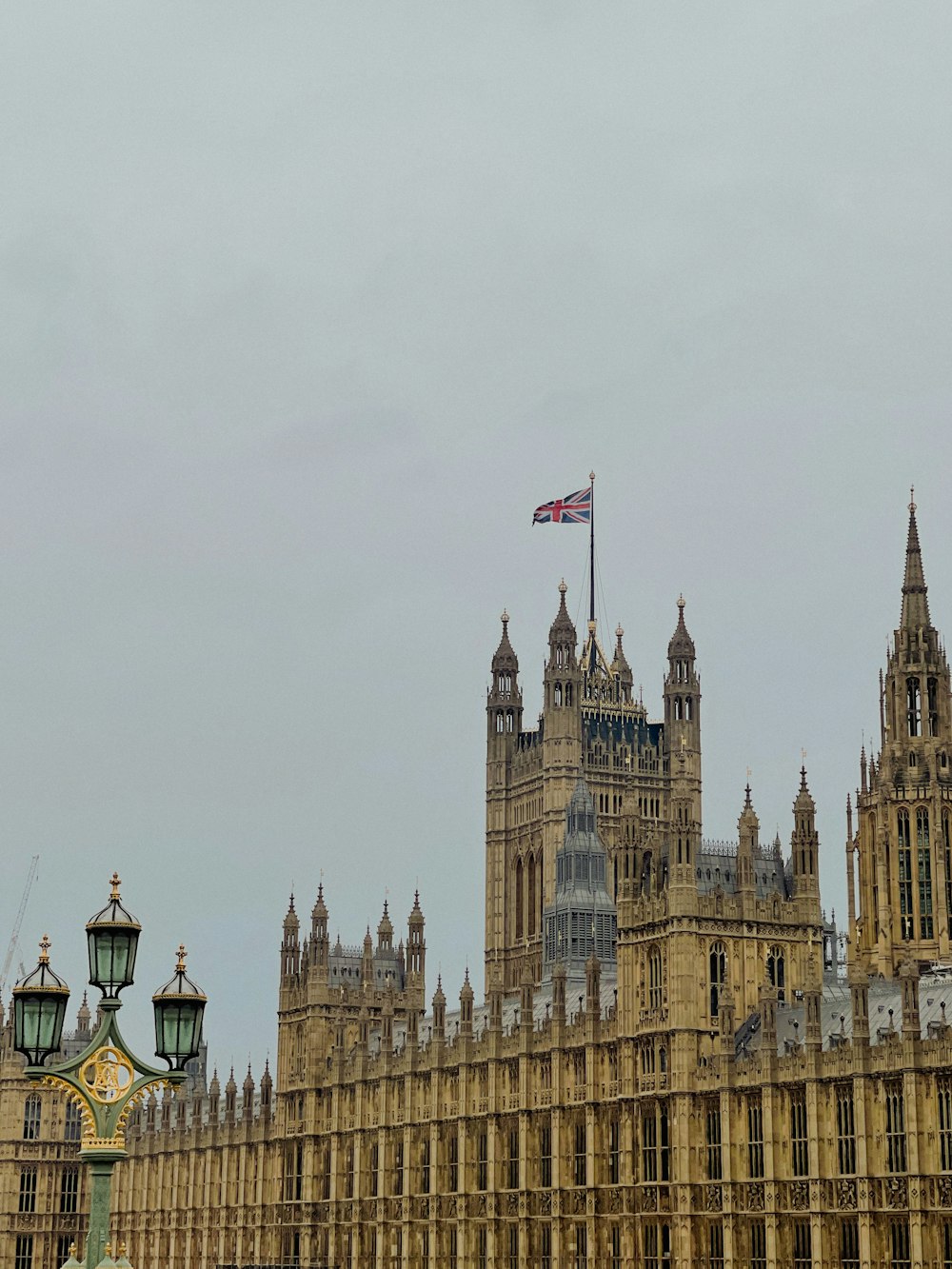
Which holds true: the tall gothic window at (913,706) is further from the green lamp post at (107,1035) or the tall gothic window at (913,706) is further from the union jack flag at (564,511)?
the green lamp post at (107,1035)

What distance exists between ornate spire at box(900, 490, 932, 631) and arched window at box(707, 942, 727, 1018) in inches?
1391

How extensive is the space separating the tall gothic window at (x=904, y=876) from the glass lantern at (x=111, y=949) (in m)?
97.2

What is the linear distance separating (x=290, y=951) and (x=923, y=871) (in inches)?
2169

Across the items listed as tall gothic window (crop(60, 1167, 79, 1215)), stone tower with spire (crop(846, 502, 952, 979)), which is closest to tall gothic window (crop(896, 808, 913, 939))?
stone tower with spire (crop(846, 502, 952, 979))

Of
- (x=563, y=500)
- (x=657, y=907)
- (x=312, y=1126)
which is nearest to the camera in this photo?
(x=657, y=907)

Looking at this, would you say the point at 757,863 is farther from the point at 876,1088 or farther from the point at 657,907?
the point at 876,1088

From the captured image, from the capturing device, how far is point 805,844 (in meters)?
117

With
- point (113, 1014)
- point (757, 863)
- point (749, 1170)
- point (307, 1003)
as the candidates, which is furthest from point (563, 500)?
point (113, 1014)

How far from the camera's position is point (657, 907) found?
11544 cm

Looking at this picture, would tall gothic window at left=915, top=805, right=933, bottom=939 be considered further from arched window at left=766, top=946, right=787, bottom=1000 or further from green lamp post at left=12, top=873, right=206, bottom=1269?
green lamp post at left=12, top=873, right=206, bottom=1269

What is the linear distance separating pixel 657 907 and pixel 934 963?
18.7 metres

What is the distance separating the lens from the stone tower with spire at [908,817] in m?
135

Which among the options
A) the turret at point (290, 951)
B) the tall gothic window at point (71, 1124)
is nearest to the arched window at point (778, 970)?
the turret at point (290, 951)

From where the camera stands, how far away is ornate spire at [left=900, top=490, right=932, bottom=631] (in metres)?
140
